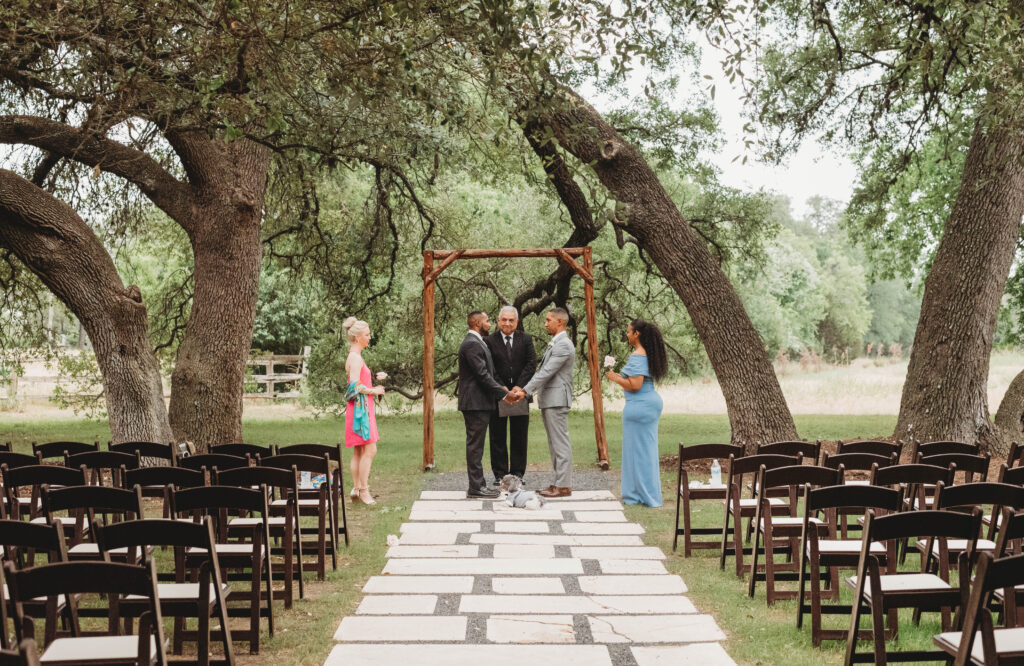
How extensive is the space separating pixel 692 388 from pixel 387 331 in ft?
43.5

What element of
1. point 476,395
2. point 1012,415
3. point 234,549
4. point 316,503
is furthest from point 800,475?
point 1012,415

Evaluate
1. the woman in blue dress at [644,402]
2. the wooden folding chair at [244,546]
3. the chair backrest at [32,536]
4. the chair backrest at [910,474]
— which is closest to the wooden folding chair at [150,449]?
the wooden folding chair at [244,546]

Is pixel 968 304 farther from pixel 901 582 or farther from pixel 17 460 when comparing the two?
pixel 17 460

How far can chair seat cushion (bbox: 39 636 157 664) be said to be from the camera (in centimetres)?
377

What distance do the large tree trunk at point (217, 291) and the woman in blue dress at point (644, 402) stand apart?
16.8 ft

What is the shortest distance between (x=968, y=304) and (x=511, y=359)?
20.8 feet

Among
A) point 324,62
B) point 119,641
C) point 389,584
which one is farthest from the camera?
point 324,62

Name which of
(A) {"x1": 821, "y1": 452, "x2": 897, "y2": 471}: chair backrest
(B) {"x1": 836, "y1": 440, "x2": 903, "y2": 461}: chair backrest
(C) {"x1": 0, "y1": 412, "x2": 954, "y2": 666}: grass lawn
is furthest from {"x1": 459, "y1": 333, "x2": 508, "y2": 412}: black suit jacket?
(A) {"x1": 821, "y1": 452, "x2": 897, "y2": 471}: chair backrest

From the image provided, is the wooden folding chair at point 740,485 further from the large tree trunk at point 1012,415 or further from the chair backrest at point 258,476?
the large tree trunk at point 1012,415

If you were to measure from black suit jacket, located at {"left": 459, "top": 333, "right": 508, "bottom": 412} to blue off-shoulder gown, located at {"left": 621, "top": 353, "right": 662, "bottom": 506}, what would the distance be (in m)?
1.33

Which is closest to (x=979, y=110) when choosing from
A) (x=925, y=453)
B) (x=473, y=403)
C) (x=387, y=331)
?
(x=925, y=453)

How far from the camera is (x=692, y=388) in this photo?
32094 mm

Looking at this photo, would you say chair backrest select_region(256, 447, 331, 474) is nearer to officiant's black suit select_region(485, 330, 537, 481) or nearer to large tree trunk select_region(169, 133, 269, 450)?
officiant's black suit select_region(485, 330, 537, 481)

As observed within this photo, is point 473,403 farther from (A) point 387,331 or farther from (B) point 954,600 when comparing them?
(A) point 387,331
